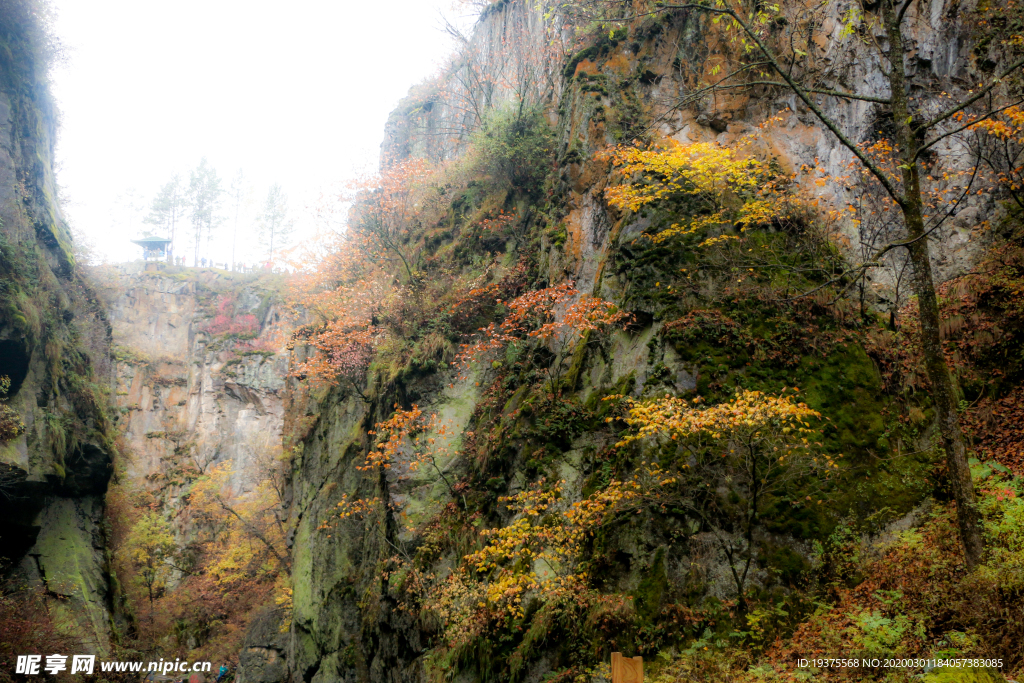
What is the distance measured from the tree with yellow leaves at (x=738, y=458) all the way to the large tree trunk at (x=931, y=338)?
1.30 meters

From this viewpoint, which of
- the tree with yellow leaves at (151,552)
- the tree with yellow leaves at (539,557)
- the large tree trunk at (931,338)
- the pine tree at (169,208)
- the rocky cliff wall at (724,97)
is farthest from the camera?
the pine tree at (169,208)

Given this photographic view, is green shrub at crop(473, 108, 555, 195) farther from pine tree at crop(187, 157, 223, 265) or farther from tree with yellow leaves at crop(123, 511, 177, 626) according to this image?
pine tree at crop(187, 157, 223, 265)

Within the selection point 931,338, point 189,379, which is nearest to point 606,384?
point 931,338

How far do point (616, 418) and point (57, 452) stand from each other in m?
18.1

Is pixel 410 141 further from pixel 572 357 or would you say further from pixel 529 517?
pixel 529 517

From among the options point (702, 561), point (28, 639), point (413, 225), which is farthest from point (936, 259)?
point (28, 639)

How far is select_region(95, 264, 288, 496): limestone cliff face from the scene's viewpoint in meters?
32.9

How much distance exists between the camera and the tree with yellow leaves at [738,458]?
6.46 metres

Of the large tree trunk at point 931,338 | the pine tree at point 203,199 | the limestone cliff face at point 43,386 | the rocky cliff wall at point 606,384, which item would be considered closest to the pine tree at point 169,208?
the pine tree at point 203,199

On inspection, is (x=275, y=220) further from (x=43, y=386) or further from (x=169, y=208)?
(x=43, y=386)

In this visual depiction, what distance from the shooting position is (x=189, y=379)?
116 ft

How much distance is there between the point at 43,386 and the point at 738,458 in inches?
819

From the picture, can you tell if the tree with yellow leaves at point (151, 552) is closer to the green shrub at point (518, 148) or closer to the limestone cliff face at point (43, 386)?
the limestone cliff face at point (43, 386)

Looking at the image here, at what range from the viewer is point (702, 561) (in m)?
6.80
